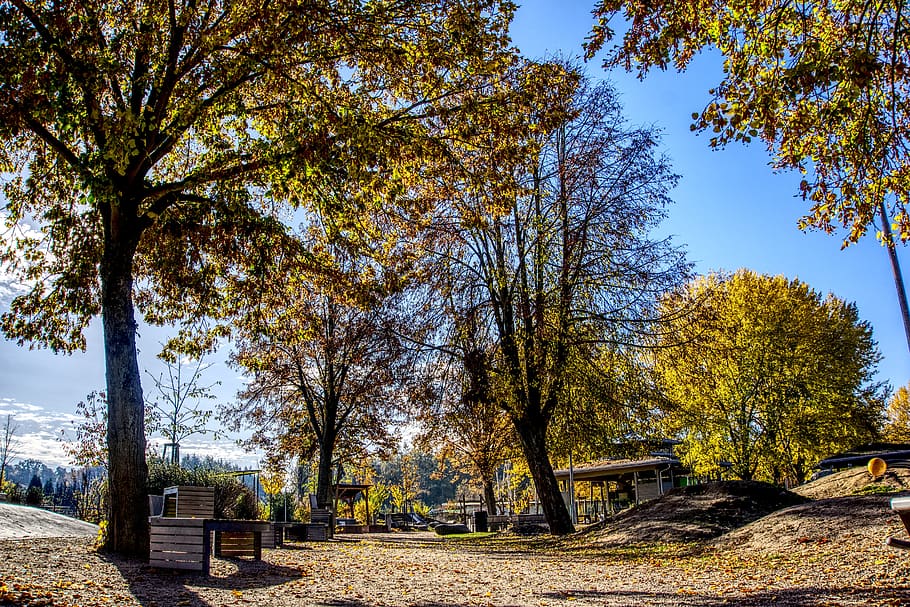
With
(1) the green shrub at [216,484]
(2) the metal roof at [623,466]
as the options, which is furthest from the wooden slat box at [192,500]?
(2) the metal roof at [623,466]

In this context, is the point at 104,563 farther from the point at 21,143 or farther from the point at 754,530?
the point at 754,530

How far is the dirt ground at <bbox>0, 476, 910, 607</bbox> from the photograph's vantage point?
241 inches

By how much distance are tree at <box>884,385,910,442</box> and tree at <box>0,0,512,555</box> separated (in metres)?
40.3

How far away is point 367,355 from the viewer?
17.7 metres

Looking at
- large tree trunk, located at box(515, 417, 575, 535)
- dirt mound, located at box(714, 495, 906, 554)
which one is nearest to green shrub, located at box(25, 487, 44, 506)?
large tree trunk, located at box(515, 417, 575, 535)

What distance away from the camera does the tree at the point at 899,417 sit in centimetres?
4034

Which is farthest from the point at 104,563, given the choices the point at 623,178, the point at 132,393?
the point at 623,178

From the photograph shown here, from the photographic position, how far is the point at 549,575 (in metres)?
8.73

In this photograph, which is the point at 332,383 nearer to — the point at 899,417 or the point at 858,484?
the point at 858,484

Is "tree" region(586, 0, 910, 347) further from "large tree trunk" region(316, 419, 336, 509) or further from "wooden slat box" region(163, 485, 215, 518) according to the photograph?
"large tree trunk" region(316, 419, 336, 509)

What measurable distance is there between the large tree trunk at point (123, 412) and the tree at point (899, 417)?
1665 inches

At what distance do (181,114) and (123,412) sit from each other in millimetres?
4110

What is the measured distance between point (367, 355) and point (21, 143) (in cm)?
930

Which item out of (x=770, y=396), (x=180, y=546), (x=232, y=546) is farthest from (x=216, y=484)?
(x=770, y=396)
